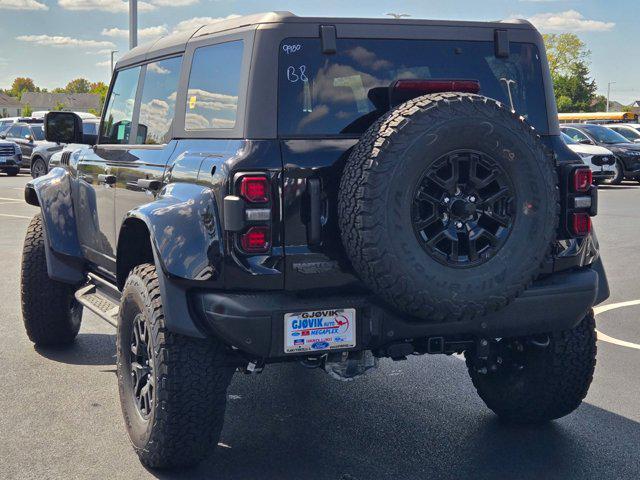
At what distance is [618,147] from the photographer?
23.2 m

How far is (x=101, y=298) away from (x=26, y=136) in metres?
24.4

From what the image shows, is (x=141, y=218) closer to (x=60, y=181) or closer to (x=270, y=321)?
(x=270, y=321)

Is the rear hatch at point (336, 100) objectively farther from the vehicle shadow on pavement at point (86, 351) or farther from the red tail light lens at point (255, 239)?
the vehicle shadow on pavement at point (86, 351)

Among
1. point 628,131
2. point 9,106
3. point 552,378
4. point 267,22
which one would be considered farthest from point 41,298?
point 9,106

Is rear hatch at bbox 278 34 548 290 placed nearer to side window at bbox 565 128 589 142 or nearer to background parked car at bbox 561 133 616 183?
background parked car at bbox 561 133 616 183

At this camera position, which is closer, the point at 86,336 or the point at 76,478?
the point at 76,478

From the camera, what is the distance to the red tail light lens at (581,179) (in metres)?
4.00

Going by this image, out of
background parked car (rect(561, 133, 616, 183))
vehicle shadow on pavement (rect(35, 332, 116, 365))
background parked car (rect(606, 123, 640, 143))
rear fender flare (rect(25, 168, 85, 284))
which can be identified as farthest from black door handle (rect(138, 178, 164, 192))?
background parked car (rect(606, 123, 640, 143))

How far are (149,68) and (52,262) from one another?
1.47m

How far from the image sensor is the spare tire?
3.41 metres

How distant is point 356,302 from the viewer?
365cm

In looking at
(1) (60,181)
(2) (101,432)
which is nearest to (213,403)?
(2) (101,432)

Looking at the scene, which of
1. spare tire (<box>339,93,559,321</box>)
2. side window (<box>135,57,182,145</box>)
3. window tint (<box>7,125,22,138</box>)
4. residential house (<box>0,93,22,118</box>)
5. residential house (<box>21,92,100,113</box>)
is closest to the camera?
spare tire (<box>339,93,559,321</box>)

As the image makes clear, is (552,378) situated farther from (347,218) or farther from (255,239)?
(255,239)
